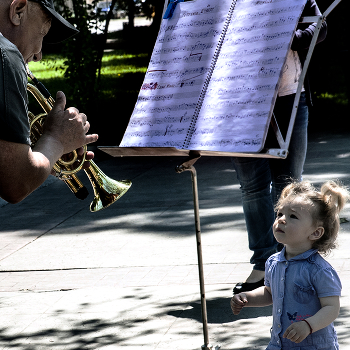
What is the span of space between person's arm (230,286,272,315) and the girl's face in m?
0.23

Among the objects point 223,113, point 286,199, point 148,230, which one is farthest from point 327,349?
point 148,230

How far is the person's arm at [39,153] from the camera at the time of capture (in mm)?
1878

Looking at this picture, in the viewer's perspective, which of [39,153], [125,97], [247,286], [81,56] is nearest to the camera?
[39,153]

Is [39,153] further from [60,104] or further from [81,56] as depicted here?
[81,56]

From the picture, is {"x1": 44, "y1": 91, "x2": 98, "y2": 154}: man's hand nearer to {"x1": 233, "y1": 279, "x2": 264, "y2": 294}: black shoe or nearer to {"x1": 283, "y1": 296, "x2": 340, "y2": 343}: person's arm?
{"x1": 283, "y1": 296, "x2": 340, "y2": 343}: person's arm

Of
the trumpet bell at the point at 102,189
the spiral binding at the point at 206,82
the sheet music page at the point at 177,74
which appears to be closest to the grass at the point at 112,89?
the trumpet bell at the point at 102,189

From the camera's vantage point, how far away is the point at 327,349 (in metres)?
2.43

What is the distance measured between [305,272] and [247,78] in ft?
3.20

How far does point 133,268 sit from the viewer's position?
181 inches

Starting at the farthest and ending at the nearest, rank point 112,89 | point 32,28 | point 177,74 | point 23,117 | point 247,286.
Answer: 1. point 112,89
2. point 247,286
3. point 177,74
4. point 32,28
5. point 23,117

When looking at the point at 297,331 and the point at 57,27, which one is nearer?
the point at 297,331

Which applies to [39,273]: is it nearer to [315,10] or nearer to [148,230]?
[148,230]

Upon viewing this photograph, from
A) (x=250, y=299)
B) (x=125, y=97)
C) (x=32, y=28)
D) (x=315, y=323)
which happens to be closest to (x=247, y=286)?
(x=250, y=299)

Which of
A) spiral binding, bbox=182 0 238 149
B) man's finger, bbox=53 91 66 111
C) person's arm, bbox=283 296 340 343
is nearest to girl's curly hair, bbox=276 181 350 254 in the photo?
person's arm, bbox=283 296 340 343
